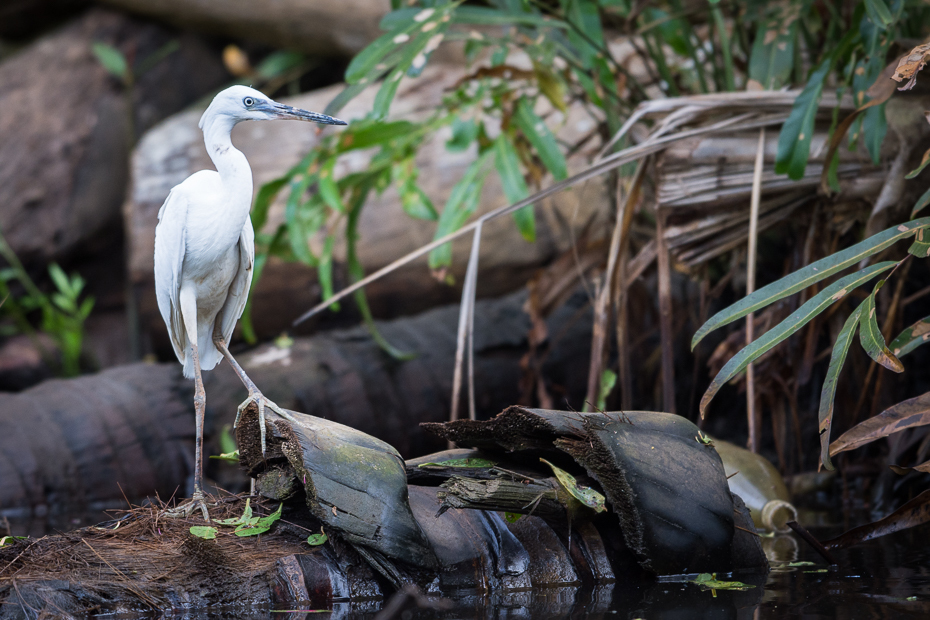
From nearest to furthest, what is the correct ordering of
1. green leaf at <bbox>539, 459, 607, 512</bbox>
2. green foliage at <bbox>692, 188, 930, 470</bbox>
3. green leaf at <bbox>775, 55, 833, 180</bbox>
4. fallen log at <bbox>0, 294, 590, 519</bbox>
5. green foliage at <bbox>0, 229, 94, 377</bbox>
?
1. green leaf at <bbox>539, 459, 607, 512</bbox>
2. green foliage at <bbox>692, 188, 930, 470</bbox>
3. green leaf at <bbox>775, 55, 833, 180</bbox>
4. fallen log at <bbox>0, 294, 590, 519</bbox>
5. green foliage at <bbox>0, 229, 94, 377</bbox>

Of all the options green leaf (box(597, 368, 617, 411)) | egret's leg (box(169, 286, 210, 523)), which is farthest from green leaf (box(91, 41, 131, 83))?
green leaf (box(597, 368, 617, 411))

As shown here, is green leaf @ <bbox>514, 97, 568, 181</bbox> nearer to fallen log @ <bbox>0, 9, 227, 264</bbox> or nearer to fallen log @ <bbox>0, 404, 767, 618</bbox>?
fallen log @ <bbox>0, 404, 767, 618</bbox>

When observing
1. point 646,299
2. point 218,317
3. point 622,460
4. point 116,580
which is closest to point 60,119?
point 218,317

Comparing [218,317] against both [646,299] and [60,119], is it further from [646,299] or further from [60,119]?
[60,119]

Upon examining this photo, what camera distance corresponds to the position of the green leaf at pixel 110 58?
5438 millimetres

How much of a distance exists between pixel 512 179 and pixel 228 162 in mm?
1277

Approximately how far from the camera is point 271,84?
18.9 feet

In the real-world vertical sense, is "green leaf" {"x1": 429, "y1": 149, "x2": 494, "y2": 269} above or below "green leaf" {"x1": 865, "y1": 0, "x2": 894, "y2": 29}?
below

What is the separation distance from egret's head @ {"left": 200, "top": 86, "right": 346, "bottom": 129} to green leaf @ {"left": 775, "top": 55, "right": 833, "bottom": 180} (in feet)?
4.37

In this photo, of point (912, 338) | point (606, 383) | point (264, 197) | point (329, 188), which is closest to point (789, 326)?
point (912, 338)

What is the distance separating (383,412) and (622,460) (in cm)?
230

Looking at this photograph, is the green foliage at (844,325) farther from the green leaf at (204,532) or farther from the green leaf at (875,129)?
the green leaf at (204,532)

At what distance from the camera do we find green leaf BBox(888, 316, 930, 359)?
1819 millimetres

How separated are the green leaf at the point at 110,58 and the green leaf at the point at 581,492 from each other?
4977 millimetres
